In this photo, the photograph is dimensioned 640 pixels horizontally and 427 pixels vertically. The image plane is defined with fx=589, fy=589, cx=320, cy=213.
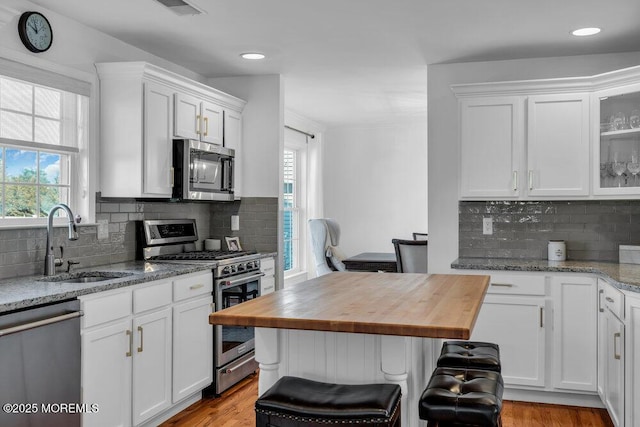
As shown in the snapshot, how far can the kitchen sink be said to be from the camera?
10.6 feet

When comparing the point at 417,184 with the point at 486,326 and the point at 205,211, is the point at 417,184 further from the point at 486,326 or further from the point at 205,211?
the point at 486,326

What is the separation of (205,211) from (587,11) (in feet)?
10.7

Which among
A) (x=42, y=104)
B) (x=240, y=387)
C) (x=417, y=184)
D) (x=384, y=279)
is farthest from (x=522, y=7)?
(x=417, y=184)

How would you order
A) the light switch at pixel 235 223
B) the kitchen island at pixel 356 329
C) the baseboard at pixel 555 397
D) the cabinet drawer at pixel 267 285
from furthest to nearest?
the light switch at pixel 235 223, the cabinet drawer at pixel 267 285, the baseboard at pixel 555 397, the kitchen island at pixel 356 329

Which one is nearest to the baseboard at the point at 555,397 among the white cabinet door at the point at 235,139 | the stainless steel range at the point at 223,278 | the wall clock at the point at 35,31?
the stainless steel range at the point at 223,278

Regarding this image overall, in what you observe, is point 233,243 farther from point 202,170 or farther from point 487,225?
point 487,225

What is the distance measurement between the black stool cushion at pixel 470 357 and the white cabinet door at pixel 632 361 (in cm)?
72

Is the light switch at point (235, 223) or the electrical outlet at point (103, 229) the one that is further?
the light switch at point (235, 223)

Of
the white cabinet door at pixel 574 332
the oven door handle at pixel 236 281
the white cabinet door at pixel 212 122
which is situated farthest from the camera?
the white cabinet door at pixel 212 122

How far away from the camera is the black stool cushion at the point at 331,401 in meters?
1.79

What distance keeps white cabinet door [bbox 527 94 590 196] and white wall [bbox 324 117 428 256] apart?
3.64 m

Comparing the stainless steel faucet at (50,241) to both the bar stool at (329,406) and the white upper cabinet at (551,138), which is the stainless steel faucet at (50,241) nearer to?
the bar stool at (329,406)

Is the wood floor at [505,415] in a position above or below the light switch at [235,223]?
below

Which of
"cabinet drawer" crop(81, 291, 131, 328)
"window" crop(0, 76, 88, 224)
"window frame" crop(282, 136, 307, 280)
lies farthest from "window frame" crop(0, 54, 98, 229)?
"window frame" crop(282, 136, 307, 280)
